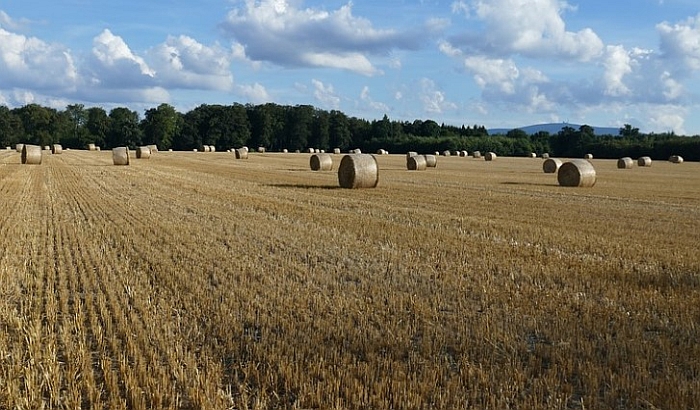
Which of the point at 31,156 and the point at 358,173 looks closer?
the point at 358,173

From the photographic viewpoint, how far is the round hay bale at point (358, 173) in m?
22.8

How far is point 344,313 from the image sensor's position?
6.73m

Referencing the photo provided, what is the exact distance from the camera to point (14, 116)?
357ft

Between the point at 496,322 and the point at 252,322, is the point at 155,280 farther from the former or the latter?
the point at 496,322

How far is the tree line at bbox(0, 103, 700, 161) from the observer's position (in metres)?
102

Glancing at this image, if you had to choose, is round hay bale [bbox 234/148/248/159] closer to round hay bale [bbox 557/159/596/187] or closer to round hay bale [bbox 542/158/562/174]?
round hay bale [bbox 542/158/562/174]

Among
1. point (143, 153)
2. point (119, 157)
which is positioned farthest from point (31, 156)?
point (143, 153)

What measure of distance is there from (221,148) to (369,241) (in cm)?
9948

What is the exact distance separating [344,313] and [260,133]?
112546 mm

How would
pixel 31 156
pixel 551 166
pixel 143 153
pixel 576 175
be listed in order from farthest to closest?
pixel 143 153, pixel 551 166, pixel 31 156, pixel 576 175

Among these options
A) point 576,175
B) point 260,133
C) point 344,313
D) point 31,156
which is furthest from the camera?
point 260,133

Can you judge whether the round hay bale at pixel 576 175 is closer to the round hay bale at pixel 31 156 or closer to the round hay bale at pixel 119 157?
the round hay bale at pixel 119 157

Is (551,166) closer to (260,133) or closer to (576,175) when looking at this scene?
(576,175)

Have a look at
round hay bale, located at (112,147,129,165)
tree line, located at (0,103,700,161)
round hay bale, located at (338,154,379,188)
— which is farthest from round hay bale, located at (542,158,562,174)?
tree line, located at (0,103,700,161)
